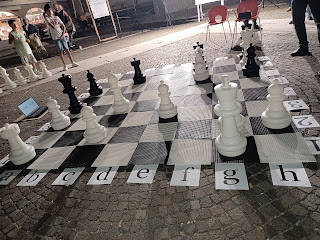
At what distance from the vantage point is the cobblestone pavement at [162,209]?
130 cm

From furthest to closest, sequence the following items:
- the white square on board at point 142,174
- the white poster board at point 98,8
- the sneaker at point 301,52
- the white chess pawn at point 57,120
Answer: the white poster board at point 98,8, the sneaker at point 301,52, the white chess pawn at point 57,120, the white square on board at point 142,174

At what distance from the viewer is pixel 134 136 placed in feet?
7.88

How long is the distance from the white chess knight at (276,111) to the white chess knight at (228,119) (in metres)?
0.38

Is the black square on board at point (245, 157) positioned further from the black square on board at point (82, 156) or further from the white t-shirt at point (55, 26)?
the white t-shirt at point (55, 26)

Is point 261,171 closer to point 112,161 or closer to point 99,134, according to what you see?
point 112,161

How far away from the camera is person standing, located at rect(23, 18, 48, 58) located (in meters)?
8.01

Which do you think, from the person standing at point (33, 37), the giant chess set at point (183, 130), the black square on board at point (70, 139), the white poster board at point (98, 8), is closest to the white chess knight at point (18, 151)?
the giant chess set at point (183, 130)

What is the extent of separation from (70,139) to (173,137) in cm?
122

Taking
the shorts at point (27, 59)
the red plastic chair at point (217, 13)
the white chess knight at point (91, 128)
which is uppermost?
the red plastic chair at point (217, 13)

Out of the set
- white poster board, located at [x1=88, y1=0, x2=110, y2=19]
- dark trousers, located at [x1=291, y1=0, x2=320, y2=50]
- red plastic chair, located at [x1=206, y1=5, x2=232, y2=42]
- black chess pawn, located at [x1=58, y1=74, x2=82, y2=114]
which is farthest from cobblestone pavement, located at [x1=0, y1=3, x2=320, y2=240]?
white poster board, located at [x1=88, y1=0, x2=110, y2=19]

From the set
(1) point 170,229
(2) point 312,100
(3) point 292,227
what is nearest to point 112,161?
(1) point 170,229

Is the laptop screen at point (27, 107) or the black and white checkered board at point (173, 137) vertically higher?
the laptop screen at point (27, 107)

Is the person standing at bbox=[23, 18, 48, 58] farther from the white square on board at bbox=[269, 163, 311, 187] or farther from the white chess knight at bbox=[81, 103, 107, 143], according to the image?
the white square on board at bbox=[269, 163, 311, 187]

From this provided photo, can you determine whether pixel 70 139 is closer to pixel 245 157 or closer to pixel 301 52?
pixel 245 157
